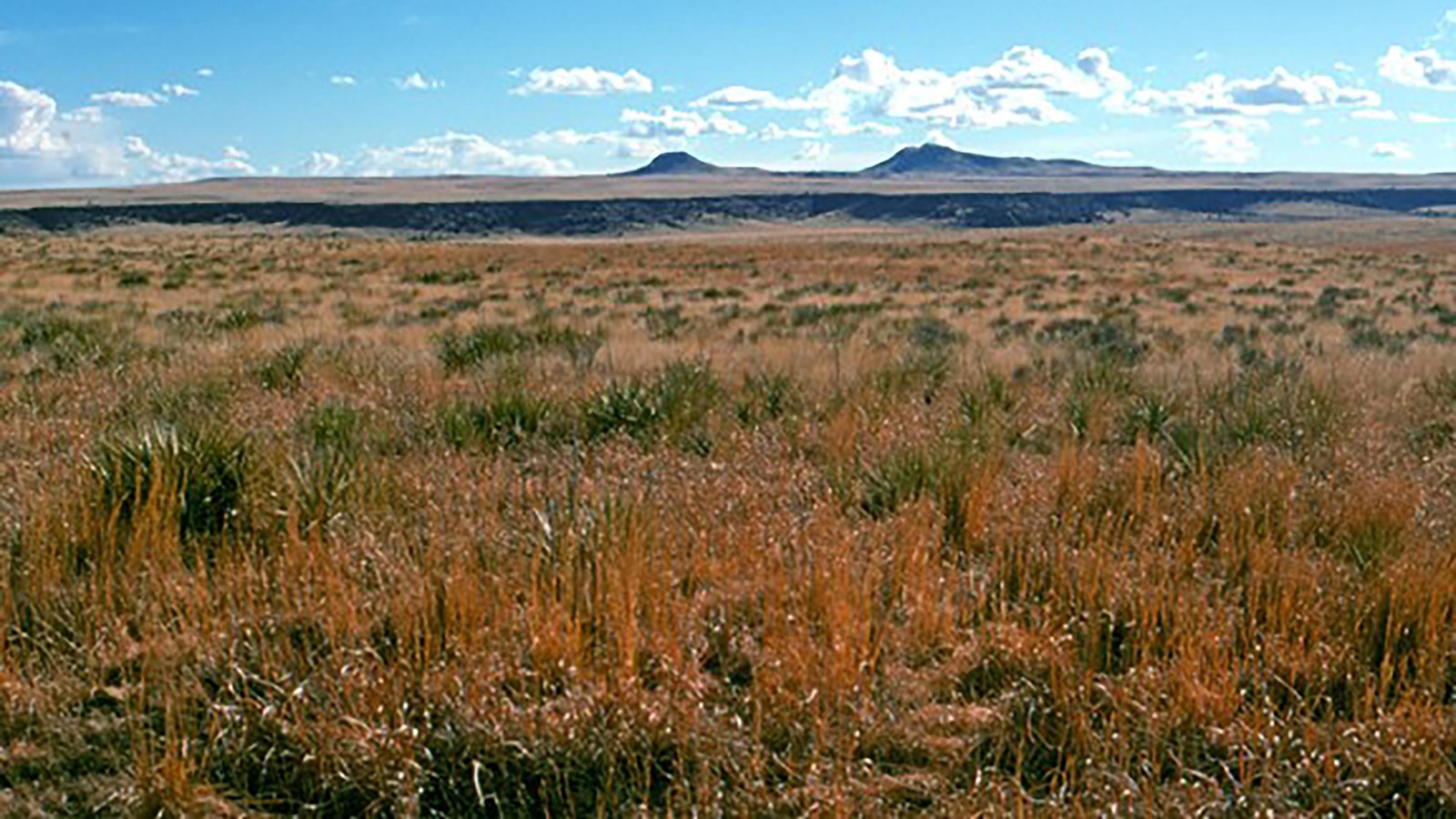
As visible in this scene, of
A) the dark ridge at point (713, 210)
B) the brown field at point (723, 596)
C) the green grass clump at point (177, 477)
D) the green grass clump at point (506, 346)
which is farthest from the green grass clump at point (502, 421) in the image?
the dark ridge at point (713, 210)

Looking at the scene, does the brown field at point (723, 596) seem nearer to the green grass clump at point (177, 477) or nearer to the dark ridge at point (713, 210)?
the green grass clump at point (177, 477)

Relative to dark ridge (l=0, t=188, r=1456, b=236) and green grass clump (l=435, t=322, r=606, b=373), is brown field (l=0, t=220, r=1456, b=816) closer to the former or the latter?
green grass clump (l=435, t=322, r=606, b=373)

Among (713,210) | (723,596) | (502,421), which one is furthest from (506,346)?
(713,210)

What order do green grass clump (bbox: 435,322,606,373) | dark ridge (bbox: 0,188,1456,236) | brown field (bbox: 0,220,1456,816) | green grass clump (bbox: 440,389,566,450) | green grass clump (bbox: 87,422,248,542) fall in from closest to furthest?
brown field (bbox: 0,220,1456,816), green grass clump (bbox: 87,422,248,542), green grass clump (bbox: 440,389,566,450), green grass clump (bbox: 435,322,606,373), dark ridge (bbox: 0,188,1456,236)

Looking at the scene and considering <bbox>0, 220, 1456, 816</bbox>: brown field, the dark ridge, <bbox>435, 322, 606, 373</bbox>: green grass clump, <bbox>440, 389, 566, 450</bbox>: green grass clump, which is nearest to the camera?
<bbox>0, 220, 1456, 816</bbox>: brown field

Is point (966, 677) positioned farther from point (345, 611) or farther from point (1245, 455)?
point (1245, 455)

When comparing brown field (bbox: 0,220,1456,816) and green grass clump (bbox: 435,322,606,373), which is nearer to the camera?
brown field (bbox: 0,220,1456,816)

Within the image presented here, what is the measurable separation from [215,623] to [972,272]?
4036 centimetres

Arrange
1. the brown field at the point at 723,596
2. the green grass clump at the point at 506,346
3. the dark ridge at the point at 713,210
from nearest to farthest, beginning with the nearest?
the brown field at the point at 723,596, the green grass clump at the point at 506,346, the dark ridge at the point at 713,210

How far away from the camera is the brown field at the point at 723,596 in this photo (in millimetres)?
3617

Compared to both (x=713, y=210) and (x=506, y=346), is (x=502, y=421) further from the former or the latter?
(x=713, y=210)

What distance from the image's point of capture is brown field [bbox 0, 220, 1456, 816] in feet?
11.9

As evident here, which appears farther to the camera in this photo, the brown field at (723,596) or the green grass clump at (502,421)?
the green grass clump at (502,421)

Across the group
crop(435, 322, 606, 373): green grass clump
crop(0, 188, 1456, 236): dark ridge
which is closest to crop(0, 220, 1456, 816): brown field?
crop(435, 322, 606, 373): green grass clump
